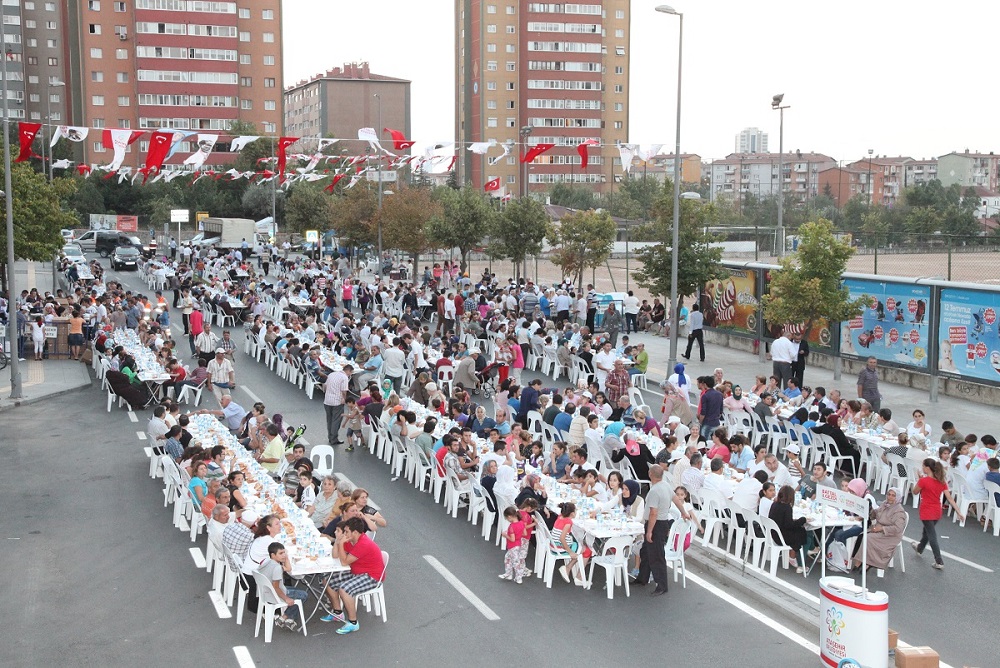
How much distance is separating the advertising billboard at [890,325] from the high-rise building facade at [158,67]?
269 feet

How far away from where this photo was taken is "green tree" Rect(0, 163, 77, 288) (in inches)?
1217

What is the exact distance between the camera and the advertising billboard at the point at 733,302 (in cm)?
2955

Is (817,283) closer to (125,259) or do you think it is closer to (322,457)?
(322,457)

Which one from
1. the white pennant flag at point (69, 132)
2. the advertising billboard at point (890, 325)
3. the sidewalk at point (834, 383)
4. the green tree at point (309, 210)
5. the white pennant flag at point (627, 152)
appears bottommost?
the sidewalk at point (834, 383)

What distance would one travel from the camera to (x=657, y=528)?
11.5m

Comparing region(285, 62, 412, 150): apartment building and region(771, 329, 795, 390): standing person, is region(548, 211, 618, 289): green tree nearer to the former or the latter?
region(771, 329, 795, 390): standing person

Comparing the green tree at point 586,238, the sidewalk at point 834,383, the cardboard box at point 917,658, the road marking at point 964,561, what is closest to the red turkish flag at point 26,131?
the green tree at point 586,238

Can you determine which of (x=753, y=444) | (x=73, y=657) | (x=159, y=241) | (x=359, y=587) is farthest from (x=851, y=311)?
(x=159, y=241)

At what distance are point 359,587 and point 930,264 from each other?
147 ft

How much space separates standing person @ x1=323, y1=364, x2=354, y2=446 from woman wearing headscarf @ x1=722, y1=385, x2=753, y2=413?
6456 mm

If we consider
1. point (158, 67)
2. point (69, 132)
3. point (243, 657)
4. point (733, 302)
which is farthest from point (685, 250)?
point (158, 67)

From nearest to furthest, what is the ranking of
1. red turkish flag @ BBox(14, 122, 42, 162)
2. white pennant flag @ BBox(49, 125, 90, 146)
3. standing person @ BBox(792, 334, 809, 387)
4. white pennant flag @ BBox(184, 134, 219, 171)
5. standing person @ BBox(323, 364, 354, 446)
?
standing person @ BBox(323, 364, 354, 446)
standing person @ BBox(792, 334, 809, 387)
red turkish flag @ BBox(14, 122, 42, 162)
white pennant flag @ BBox(49, 125, 90, 146)
white pennant flag @ BBox(184, 134, 219, 171)

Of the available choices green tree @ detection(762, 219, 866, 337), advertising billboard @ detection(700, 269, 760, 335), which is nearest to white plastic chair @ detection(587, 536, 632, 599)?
green tree @ detection(762, 219, 866, 337)

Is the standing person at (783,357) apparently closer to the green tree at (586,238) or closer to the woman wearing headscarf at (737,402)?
the woman wearing headscarf at (737,402)
